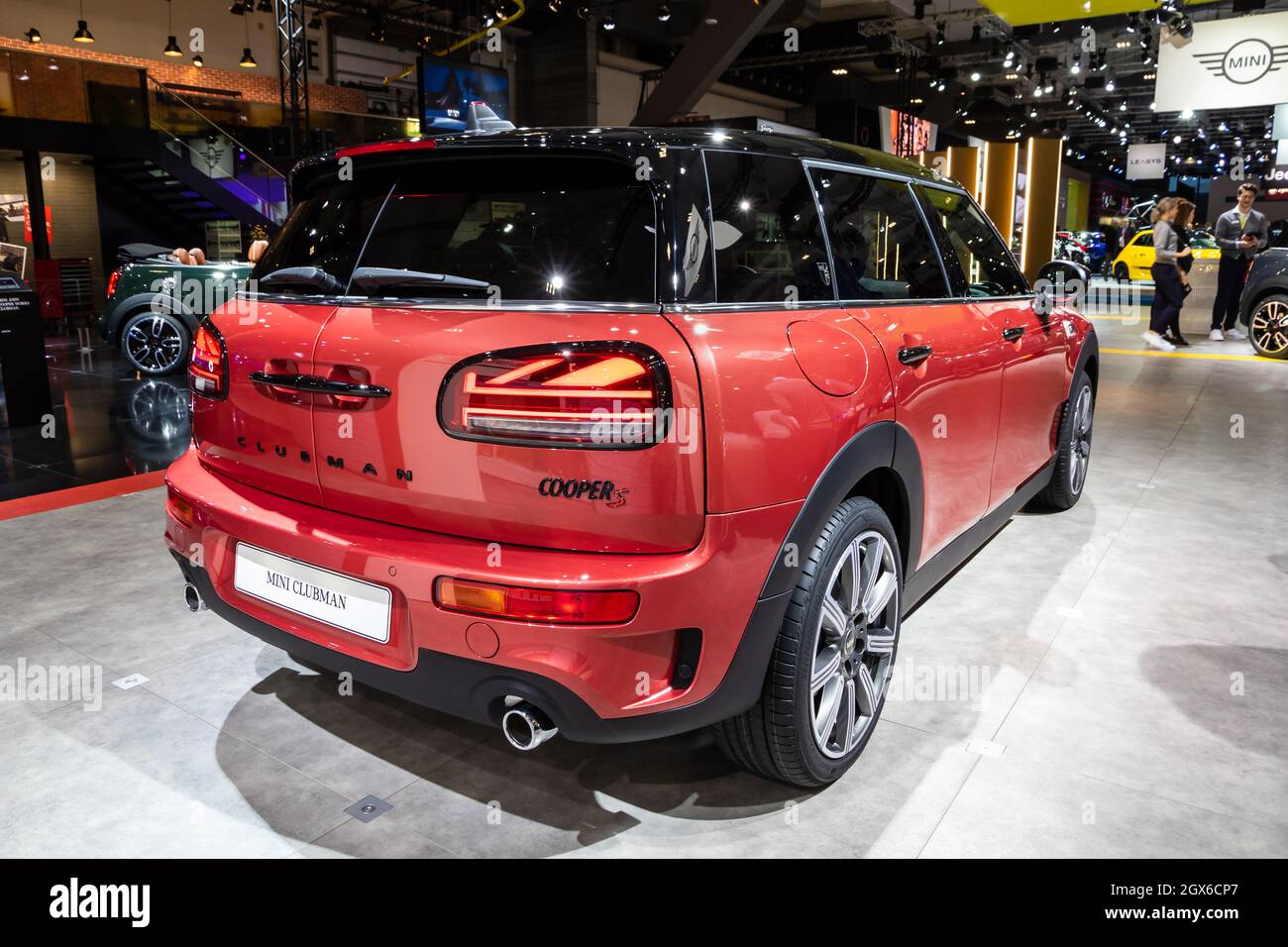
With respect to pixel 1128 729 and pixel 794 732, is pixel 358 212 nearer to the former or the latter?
pixel 794 732

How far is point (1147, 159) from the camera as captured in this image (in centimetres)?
2977

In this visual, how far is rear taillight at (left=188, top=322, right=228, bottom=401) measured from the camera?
2.16m

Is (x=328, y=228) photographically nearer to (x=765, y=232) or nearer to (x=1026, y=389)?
(x=765, y=232)

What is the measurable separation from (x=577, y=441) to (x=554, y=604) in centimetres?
29

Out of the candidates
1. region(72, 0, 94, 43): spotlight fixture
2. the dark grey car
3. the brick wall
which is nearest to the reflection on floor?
the brick wall

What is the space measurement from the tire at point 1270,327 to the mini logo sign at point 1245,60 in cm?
430

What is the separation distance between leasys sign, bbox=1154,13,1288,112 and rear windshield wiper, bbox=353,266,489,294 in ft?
43.4

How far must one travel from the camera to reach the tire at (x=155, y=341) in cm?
862

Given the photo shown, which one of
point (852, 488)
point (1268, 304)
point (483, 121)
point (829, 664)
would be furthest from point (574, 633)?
point (1268, 304)

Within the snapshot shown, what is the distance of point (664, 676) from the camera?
175 cm

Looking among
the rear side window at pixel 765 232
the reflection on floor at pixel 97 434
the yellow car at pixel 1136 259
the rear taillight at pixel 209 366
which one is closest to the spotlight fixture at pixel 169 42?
the reflection on floor at pixel 97 434

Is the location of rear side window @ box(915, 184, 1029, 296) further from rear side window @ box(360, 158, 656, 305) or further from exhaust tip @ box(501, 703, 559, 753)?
exhaust tip @ box(501, 703, 559, 753)
